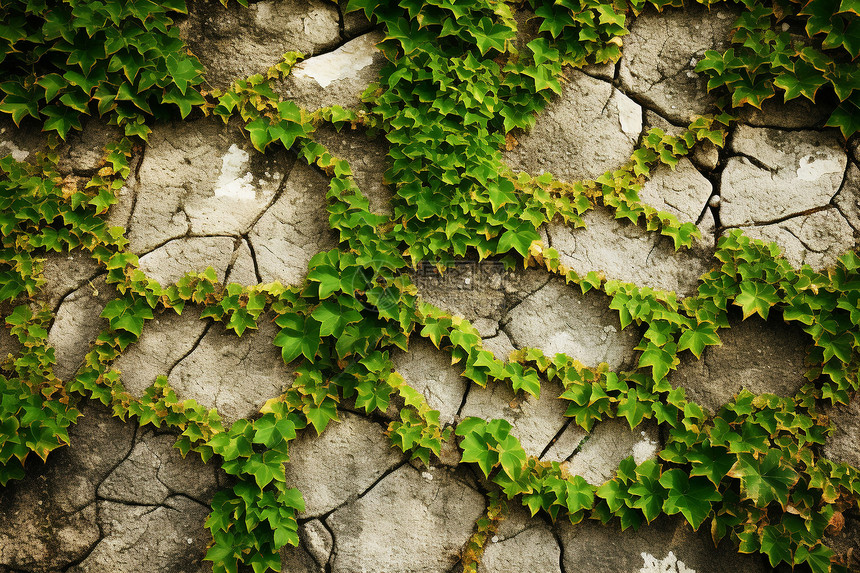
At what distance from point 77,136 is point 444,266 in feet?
5.87

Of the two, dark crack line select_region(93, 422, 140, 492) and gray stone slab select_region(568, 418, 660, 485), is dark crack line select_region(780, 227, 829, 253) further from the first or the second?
dark crack line select_region(93, 422, 140, 492)

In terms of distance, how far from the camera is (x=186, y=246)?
230 centimetres

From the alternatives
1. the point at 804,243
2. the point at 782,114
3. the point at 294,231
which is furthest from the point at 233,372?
the point at 782,114

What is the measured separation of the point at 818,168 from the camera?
7.61ft

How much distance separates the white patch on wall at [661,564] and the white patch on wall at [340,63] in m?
2.55

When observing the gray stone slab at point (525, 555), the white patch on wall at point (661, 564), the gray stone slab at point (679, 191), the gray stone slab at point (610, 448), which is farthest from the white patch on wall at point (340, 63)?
the white patch on wall at point (661, 564)

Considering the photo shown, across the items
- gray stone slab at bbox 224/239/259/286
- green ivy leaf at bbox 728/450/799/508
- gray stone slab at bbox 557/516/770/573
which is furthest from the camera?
gray stone slab at bbox 224/239/259/286

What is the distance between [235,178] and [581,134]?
5.34 ft

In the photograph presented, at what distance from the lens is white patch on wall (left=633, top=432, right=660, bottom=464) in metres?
2.24

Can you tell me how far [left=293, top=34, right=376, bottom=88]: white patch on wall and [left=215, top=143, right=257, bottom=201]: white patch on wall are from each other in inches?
19.1

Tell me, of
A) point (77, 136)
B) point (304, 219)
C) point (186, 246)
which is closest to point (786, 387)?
point (304, 219)

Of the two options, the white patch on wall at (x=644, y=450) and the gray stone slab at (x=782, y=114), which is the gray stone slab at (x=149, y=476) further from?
the gray stone slab at (x=782, y=114)

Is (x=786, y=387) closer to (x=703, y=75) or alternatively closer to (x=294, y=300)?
(x=703, y=75)

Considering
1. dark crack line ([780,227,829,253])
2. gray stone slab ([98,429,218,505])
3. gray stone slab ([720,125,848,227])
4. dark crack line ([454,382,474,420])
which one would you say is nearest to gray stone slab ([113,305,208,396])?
gray stone slab ([98,429,218,505])
